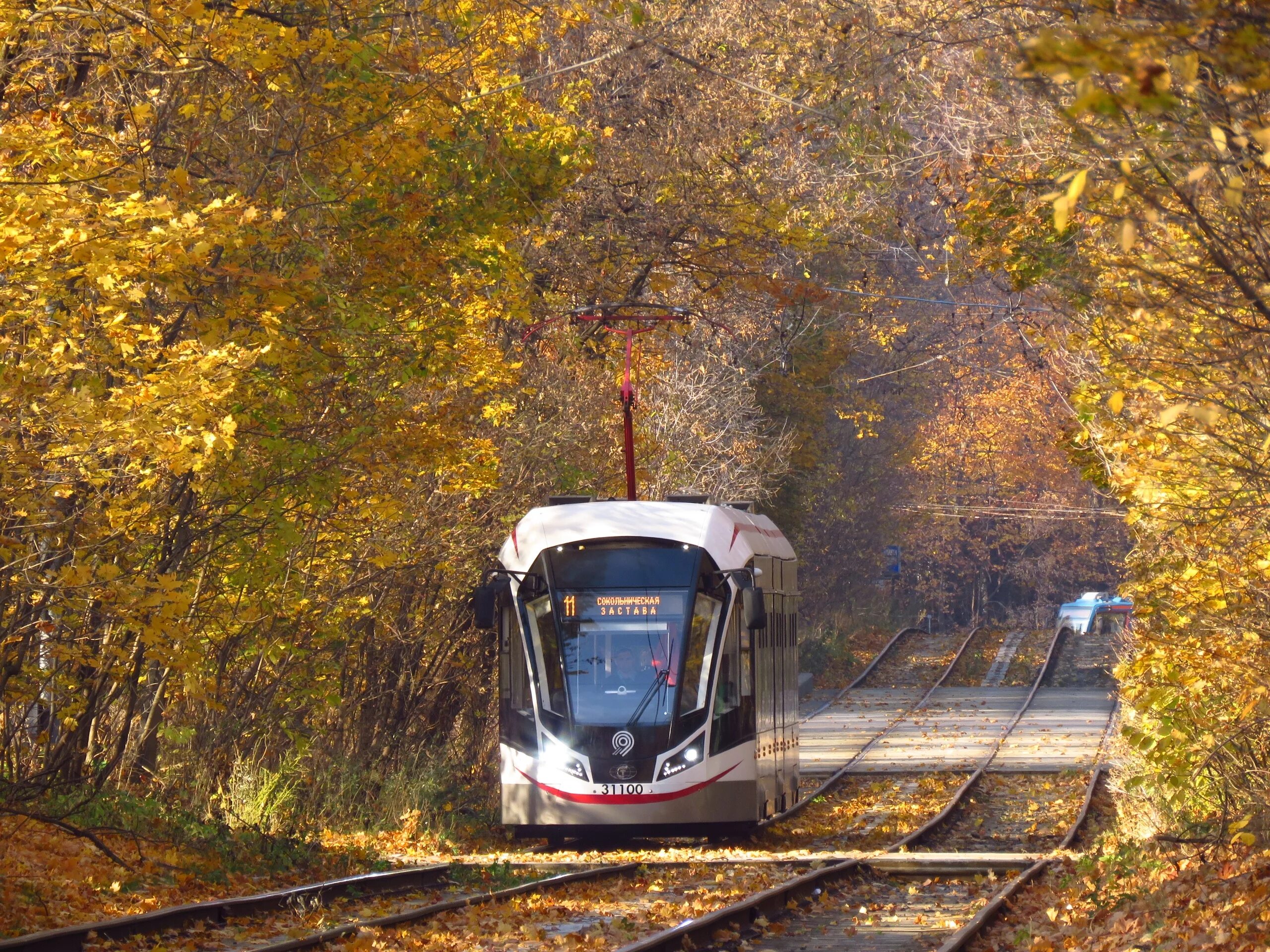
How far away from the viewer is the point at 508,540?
16672mm

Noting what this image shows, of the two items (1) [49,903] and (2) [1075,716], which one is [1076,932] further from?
(2) [1075,716]

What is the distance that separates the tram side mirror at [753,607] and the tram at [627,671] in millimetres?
18

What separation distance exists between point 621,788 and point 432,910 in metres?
4.58

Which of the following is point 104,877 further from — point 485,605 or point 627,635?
point 627,635

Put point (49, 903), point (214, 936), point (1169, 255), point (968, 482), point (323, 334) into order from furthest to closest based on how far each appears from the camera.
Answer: point (968, 482) < point (323, 334) < point (49, 903) < point (214, 936) < point (1169, 255)

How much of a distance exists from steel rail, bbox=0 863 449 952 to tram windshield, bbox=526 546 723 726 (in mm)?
2500

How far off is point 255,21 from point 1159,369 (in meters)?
6.00

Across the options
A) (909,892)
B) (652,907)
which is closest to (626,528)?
(909,892)

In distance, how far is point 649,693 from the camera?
15.7 metres

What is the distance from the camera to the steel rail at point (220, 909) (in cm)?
898

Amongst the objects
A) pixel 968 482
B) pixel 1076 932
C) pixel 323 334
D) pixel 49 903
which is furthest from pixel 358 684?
pixel 968 482

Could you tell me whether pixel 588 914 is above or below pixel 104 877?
below

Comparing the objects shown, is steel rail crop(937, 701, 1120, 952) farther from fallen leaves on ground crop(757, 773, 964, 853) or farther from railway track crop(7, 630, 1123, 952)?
fallen leaves on ground crop(757, 773, 964, 853)

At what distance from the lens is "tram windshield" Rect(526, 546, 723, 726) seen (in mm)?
15703
